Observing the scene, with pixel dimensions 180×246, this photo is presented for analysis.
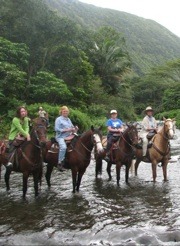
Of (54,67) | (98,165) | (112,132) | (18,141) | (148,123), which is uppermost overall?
(54,67)

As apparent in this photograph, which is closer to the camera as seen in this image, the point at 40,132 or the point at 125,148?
the point at 40,132

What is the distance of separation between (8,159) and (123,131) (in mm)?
4362

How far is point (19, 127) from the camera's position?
30.2ft

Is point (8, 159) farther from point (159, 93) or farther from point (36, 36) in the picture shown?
point (159, 93)

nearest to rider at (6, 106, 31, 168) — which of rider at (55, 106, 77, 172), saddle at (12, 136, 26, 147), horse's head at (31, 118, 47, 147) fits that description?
saddle at (12, 136, 26, 147)

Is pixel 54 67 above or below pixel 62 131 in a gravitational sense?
above

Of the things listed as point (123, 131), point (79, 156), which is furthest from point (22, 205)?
point (123, 131)

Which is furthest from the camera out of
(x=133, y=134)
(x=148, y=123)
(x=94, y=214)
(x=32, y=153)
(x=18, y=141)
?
(x=148, y=123)

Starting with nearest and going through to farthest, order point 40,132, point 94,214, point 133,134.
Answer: point 94,214
point 40,132
point 133,134

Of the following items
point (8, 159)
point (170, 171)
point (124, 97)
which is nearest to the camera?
point (8, 159)

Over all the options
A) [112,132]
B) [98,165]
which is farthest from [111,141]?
[98,165]

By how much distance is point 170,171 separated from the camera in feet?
45.5

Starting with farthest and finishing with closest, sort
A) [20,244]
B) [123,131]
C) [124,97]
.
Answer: [124,97] → [123,131] → [20,244]

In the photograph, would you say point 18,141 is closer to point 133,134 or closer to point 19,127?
point 19,127
